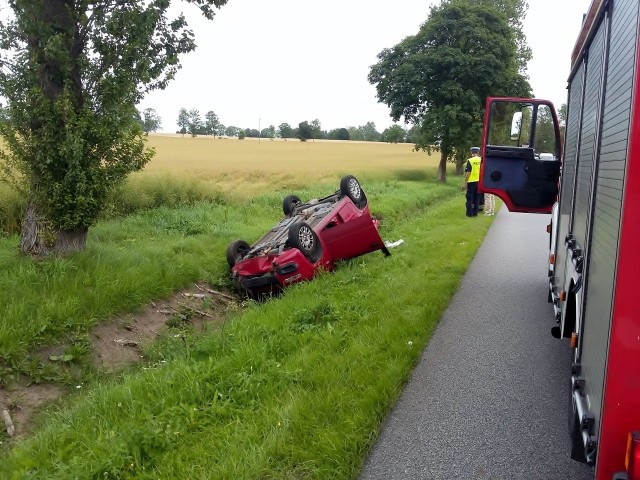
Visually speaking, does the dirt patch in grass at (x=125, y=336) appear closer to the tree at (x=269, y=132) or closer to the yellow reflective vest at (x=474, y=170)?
the yellow reflective vest at (x=474, y=170)

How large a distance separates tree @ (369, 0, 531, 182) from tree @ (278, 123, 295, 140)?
208 ft

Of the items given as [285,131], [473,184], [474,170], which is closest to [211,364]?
[474,170]

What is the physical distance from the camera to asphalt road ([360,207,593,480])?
3.21m

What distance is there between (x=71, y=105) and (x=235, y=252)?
123 inches

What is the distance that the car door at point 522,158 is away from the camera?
6.84 m

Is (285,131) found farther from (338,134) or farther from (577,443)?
(577,443)

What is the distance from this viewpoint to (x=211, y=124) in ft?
307

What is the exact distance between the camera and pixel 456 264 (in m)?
8.34

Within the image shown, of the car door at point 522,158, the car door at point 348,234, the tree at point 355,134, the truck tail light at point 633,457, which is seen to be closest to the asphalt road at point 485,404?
the truck tail light at point 633,457

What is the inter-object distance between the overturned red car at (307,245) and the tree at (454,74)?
59.9 ft

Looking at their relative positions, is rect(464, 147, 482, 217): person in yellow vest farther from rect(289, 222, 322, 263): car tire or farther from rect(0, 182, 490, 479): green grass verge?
rect(289, 222, 322, 263): car tire

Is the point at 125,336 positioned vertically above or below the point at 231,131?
below

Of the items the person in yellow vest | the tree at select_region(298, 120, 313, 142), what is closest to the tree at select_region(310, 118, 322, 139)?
the tree at select_region(298, 120, 313, 142)

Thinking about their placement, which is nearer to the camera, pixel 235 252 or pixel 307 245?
pixel 307 245
